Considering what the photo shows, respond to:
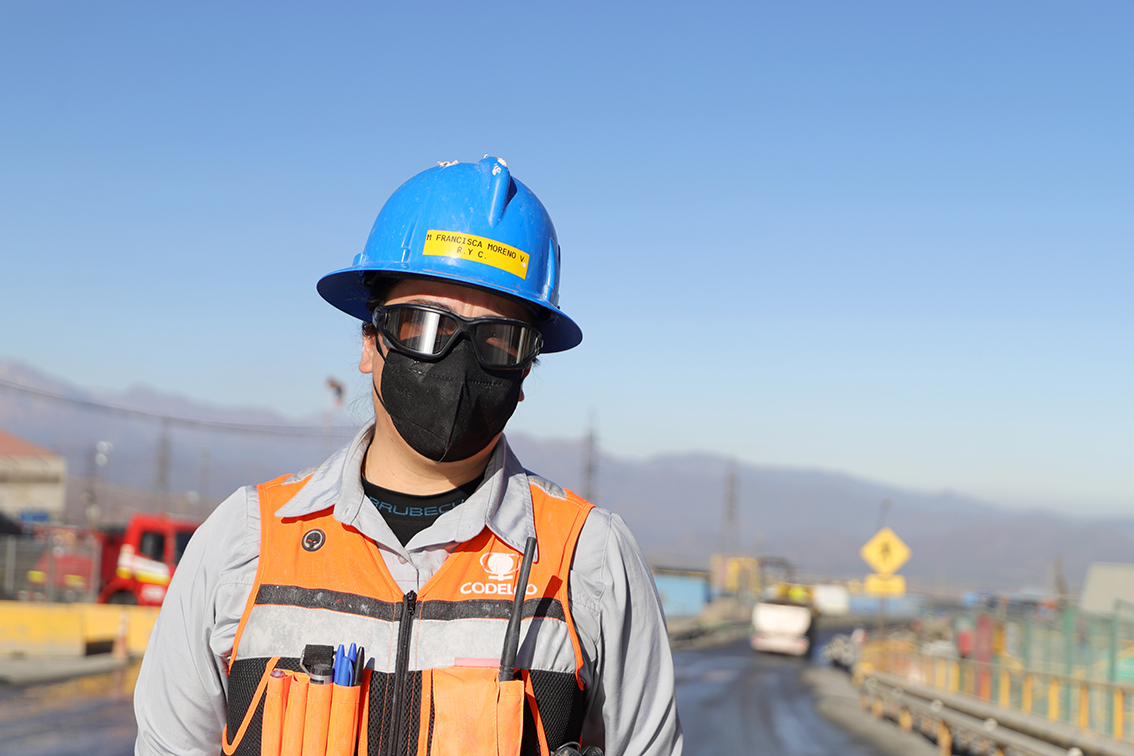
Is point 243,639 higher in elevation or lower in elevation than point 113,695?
higher

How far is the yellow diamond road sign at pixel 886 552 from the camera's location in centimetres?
2544

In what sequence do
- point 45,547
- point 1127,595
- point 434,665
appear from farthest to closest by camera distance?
point 45,547
point 1127,595
point 434,665

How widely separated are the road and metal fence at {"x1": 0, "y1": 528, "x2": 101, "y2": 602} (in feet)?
24.0

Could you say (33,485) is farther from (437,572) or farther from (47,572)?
(437,572)

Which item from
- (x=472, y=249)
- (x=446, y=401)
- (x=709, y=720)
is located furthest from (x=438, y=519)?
(x=709, y=720)

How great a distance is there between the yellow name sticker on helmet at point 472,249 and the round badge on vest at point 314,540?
0.73 metres

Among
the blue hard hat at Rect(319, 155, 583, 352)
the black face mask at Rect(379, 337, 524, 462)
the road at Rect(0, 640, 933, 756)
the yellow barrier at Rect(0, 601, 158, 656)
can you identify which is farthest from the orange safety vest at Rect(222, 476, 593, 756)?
the yellow barrier at Rect(0, 601, 158, 656)

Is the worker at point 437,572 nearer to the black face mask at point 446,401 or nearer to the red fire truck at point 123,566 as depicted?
the black face mask at point 446,401

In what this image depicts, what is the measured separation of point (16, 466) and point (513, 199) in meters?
78.9

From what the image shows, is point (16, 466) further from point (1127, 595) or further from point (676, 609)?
point (1127, 595)

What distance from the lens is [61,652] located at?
20.0m

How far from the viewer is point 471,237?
2682mm

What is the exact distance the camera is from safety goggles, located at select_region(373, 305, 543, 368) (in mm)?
2572

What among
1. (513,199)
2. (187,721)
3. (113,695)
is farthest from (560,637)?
(113,695)
